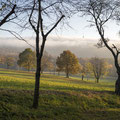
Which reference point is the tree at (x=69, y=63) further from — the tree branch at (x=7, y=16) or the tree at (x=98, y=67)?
the tree branch at (x=7, y=16)

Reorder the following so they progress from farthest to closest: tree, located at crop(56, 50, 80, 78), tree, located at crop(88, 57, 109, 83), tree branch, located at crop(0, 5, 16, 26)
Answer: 1. tree, located at crop(88, 57, 109, 83)
2. tree, located at crop(56, 50, 80, 78)
3. tree branch, located at crop(0, 5, 16, 26)

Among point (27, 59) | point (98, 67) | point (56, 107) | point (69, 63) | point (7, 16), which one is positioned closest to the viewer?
point (7, 16)

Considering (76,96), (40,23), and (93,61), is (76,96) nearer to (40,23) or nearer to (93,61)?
(40,23)

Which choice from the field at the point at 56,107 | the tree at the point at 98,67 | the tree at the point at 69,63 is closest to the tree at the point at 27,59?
the tree at the point at 69,63

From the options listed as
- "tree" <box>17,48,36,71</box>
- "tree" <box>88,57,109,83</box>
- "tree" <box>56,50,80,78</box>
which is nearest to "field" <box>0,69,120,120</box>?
"tree" <box>56,50,80,78</box>

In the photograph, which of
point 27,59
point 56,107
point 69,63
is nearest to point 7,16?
point 56,107

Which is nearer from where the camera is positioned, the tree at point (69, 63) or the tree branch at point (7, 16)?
the tree branch at point (7, 16)

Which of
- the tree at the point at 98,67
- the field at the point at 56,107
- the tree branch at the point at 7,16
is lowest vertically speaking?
the field at the point at 56,107

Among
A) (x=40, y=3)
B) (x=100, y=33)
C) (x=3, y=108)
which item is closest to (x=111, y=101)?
(x=100, y=33)

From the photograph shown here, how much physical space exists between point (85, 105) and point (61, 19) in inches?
259

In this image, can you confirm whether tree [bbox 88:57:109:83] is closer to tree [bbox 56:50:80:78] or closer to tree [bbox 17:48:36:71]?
tree [bbox 56:50:80:78]

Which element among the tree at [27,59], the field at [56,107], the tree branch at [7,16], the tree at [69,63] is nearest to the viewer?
the tree branch at [7,16]

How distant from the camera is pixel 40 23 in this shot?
8945 millimetres

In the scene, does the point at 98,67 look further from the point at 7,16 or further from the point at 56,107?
the point at 7,16
